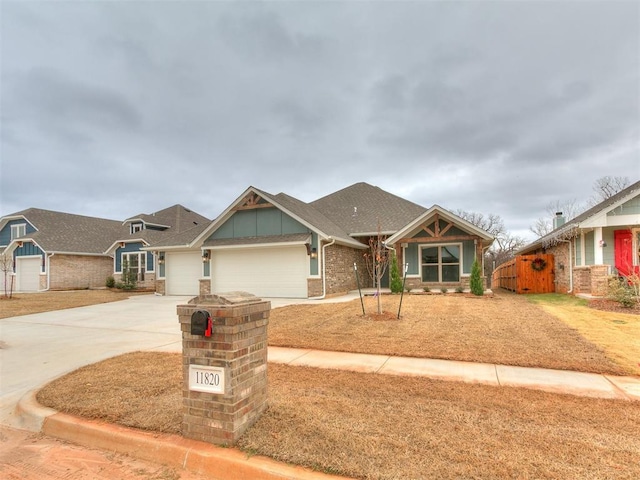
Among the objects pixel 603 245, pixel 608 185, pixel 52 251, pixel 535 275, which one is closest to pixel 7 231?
pixel 52 251

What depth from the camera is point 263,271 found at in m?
17.1

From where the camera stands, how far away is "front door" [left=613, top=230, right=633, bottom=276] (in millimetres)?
13828

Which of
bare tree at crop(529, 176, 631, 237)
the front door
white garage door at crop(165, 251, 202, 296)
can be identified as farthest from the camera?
bare tree at crop(529, 176, 631, 237)

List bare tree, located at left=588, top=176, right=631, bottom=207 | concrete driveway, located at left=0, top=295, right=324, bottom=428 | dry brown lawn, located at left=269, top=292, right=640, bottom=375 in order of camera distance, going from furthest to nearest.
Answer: bare tree, located at left=588, top=176, right=631, bottom=207 < dry brown lawn, located at left=269, top=292, right=640, bottom=375 < concrete driveway, located at left=0, top=295, right=324, bottom=428

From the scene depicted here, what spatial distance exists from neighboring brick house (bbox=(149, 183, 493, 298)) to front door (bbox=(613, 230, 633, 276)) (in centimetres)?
462

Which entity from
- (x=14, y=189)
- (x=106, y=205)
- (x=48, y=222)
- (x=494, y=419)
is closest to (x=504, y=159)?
(x=494, y=419)

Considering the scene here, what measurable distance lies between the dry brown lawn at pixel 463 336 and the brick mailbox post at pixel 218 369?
3505mm

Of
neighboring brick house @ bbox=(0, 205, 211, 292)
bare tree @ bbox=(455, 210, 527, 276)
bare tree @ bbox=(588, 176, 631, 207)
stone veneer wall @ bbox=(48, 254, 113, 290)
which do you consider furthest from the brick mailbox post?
bare tree @ bbox=(455, 210, 527, 276)

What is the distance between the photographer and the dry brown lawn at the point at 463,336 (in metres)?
5.56

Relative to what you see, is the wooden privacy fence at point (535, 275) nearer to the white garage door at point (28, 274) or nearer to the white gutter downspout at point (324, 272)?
the white gutter downspout at point (324, 272)

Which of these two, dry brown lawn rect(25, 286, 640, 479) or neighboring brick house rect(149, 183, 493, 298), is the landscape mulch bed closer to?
dry brown lawn rect(25, 286, 640, 479)

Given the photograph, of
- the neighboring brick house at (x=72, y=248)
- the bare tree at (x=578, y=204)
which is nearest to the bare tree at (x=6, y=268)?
the neighboring brick house at (x=72, y=248)

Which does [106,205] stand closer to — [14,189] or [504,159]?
[14,189]

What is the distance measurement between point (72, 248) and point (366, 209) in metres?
21.3
